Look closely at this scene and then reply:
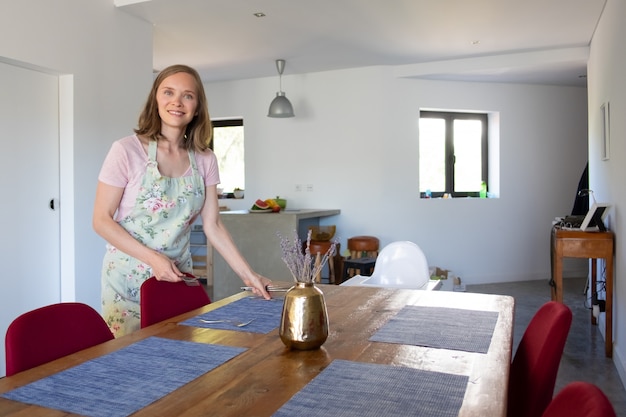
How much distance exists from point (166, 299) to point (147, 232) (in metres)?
0.24

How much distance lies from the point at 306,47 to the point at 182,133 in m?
3.67

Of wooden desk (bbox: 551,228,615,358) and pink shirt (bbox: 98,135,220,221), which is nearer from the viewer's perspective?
pink shirt (bbox: 98,135,220,221)

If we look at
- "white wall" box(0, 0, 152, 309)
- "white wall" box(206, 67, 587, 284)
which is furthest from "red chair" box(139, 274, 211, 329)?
"white wall" box(206, 67, 587, 284)

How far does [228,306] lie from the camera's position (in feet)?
5.91

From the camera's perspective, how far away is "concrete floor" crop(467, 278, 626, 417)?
3.15 m

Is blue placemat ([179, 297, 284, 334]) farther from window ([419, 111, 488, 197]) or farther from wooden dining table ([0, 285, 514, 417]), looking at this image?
window ([419, 111, 488, 197])

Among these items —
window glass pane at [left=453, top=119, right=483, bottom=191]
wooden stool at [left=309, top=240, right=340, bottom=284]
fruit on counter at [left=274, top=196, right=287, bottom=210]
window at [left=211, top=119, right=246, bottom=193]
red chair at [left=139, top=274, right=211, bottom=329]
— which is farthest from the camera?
window at [left=211, top=119, right=246, bottom=193]

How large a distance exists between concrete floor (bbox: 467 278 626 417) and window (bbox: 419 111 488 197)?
1.28m

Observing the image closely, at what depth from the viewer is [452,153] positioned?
22.2 ft

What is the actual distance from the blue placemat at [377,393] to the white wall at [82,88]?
3086mm

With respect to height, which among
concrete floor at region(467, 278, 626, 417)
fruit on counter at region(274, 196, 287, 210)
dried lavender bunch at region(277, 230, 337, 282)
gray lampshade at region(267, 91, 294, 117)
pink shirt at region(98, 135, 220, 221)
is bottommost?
concrete floor at region(467, 278, 626, 417)

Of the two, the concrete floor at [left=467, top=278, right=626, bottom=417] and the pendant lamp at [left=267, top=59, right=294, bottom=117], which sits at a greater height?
the pendant lamp at [left=267, top=59, right=294, bottom=117]

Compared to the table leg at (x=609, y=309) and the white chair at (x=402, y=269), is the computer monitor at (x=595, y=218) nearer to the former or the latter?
the table leg at (x=609, y=309)

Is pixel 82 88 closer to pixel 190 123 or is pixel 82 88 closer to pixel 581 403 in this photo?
pixel 190 123
